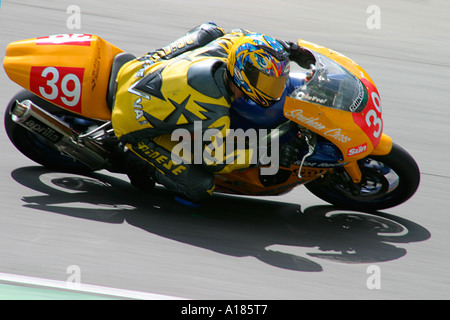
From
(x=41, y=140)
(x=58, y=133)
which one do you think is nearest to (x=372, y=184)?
(x=58, y=133)

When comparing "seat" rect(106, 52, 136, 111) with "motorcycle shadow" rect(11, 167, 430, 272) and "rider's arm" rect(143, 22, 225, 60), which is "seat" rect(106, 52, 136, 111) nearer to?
"rider's arm" rect(143, 22, 225, 60)

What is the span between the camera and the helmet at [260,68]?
12.9 feet

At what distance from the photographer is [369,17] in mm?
8344

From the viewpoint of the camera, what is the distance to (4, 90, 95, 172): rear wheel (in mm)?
4668

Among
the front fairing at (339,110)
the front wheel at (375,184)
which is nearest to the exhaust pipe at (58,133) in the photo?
the front fairing at (339,110)

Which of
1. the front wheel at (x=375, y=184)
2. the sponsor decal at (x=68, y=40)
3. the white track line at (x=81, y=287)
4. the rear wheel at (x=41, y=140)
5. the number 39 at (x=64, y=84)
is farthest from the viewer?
the rear wheel at (x=41, y=140)

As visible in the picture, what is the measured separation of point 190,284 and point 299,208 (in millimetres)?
1294

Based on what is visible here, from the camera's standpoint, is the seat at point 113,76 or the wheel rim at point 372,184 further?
the seat at point 113,76

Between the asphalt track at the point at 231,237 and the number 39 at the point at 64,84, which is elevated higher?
the number 39 at the point at 64,84

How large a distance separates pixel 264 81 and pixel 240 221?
1106 mm

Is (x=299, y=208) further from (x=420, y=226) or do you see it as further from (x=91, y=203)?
(x=91, y=203)

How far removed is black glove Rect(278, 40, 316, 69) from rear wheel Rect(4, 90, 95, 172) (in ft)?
4.92

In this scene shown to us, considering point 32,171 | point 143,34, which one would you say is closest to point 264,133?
point 32,171

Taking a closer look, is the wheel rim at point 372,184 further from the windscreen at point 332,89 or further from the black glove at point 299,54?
the black glove at point 299,54
